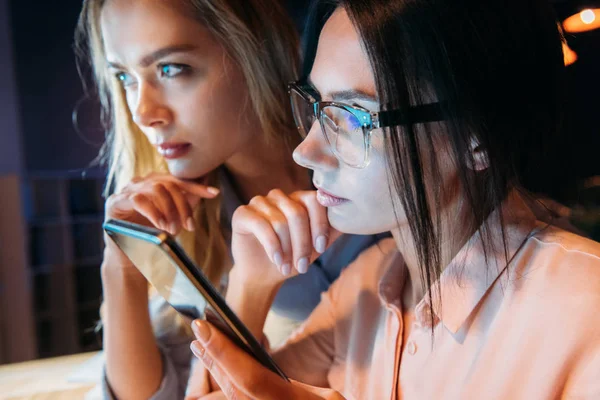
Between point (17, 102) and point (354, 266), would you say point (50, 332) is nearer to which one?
point (17, 102)

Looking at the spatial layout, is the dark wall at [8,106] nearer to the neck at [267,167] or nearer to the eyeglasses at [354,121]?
the neck at [267,167]

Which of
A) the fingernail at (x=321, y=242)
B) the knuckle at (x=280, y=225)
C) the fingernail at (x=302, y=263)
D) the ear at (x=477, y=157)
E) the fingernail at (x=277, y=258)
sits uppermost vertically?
the ear at (x=477, y=157)

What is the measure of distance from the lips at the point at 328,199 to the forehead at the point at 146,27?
1.17 ft

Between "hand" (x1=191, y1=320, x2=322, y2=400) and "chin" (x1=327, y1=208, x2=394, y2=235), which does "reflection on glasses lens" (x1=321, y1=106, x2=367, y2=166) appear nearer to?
"chin" (x1=327, y1=208, x2=394, y2=235)

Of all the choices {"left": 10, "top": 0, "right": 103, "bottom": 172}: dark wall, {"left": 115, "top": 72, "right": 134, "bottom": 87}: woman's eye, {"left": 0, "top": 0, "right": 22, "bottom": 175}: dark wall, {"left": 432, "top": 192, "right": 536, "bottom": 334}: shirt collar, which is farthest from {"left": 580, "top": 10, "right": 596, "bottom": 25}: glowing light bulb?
{"left": 0, "top": 0, "right": 22, "bottom": 175}: dark wall

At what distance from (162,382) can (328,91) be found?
0.60 m

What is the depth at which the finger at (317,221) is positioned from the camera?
0.71 m

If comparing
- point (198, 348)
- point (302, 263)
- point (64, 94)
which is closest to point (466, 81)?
point (302, 263)

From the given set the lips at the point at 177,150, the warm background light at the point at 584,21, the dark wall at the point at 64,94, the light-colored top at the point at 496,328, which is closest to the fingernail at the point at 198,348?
the light-colored top at the point at 496,328

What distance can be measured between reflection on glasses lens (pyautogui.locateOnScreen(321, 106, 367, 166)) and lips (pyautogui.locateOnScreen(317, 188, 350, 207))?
0.20 ft

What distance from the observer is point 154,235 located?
47 centimetres

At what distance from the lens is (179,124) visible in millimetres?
859

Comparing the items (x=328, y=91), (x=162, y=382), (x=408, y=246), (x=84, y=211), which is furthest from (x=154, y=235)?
(x=84, y=211)

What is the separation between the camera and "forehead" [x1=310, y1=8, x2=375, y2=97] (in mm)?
589
